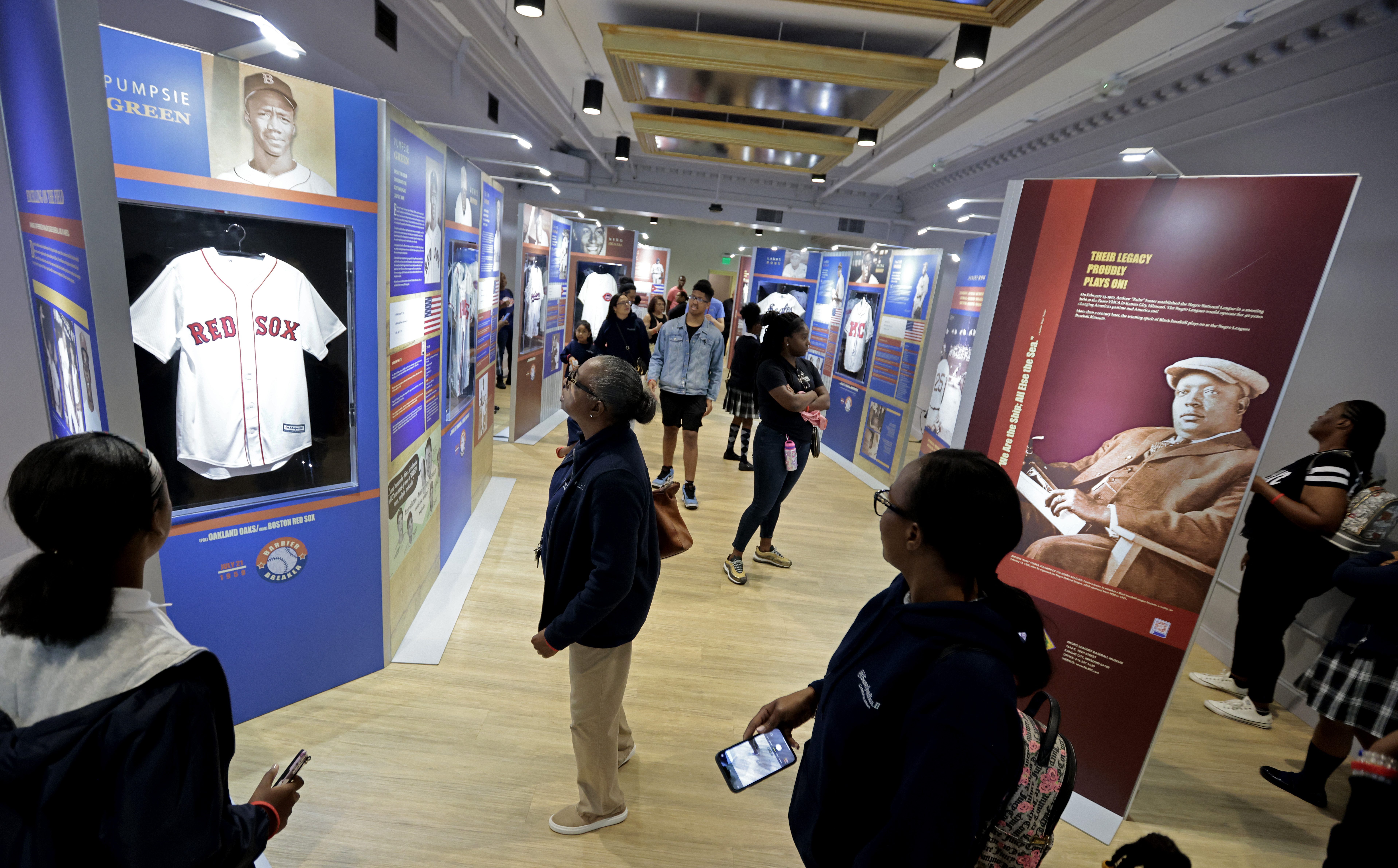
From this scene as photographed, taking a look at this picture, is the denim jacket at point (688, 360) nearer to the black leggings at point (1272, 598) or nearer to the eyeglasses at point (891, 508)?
the black leggings at point (1272, 598)

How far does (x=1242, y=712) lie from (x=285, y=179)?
5634 millimetres

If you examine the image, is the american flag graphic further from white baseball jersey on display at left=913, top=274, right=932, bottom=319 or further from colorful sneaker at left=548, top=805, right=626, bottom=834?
white baseball jersey on display at left=913, top=274, right=932, bottom=319

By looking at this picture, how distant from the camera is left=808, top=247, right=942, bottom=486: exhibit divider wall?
662 centimetres

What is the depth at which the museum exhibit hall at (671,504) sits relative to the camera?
0.98 meters

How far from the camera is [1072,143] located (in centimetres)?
670

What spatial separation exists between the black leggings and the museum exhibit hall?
0.08 ft

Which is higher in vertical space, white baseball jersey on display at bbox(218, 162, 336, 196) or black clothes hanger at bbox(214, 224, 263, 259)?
white baseball jersey on display at bbox(218, 162, 336, 196)

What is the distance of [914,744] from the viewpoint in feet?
3.12

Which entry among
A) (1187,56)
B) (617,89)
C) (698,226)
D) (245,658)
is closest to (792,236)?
(698,226)

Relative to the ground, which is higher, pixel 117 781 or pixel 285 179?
pixel 285 179

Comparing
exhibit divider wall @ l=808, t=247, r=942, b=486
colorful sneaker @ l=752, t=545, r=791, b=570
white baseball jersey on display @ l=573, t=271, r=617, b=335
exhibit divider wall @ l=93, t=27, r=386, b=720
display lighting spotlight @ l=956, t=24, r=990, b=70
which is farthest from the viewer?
white baseball jersey on display @ l=573, t=271, r=617, b=335

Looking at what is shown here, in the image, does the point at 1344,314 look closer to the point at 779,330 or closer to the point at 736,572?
the point at 779,330

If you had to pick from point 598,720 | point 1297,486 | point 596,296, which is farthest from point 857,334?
point 598,720

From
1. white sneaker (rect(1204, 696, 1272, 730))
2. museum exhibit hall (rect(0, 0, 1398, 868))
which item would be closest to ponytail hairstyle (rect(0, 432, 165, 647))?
Answer: museum exhibit hall (rect(0, 0, 1398, 868))
